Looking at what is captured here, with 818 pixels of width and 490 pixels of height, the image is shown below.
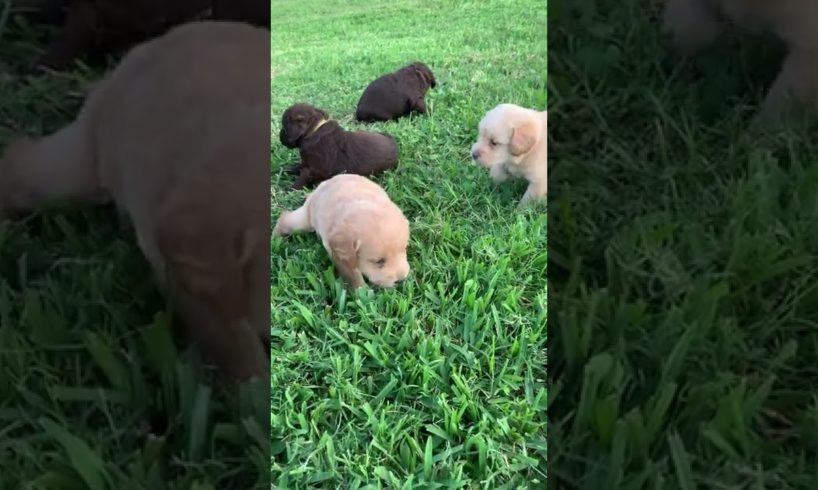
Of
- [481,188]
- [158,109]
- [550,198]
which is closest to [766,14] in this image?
[550,198]

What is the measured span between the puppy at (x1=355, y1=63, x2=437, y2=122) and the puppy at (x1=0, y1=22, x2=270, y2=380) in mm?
113

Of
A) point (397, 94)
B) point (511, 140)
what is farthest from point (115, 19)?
point (511, 140)

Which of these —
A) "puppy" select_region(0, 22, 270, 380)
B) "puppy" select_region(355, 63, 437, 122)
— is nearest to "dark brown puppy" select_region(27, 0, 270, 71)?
"puppy" select_region(0, 22, 270, 380)

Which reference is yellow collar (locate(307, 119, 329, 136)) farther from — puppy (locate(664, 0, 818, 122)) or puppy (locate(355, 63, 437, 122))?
puppy (locate(664, 0, 818, 122))

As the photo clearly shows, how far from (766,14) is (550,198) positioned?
0.44 meters

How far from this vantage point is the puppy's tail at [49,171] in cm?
83

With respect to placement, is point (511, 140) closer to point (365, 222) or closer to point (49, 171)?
point (365, 222)

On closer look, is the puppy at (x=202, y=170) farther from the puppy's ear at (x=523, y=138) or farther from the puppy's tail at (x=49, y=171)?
the puppy's ear at (x=523, y=138)

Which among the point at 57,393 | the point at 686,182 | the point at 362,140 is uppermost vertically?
the point at 362,140

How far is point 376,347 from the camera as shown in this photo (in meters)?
0.77

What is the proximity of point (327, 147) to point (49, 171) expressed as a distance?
341 millimetres

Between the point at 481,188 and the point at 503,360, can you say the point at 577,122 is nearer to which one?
the point at 481,188

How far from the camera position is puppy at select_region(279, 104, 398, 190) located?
0.75 m

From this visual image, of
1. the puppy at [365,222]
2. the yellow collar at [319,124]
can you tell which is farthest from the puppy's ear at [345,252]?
the yellow collar at [319,124]
